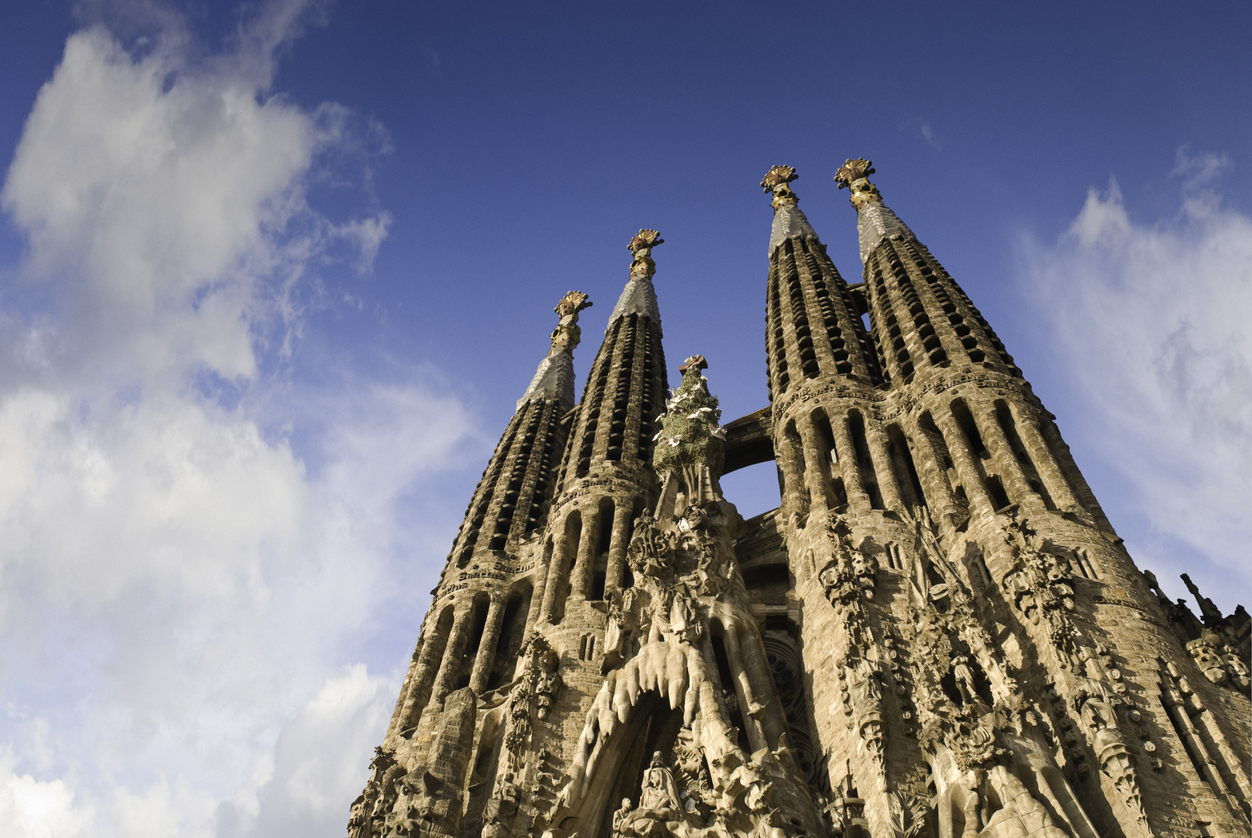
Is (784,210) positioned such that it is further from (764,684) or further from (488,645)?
(764,684)

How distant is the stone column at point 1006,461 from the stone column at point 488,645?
16.1 m

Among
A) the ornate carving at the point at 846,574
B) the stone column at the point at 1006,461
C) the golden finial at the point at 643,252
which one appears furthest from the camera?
the golden finial at the point at 643,252

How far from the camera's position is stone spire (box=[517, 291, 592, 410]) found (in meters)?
51.4

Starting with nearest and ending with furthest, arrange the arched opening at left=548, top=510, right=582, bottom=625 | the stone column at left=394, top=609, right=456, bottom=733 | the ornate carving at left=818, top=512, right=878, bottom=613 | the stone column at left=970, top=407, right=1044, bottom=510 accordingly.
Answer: the ornate carving at left=818, top=512, right=878, bottom=613 < the stone column at left=970, top=407, right=1044, bottom=510 < the stone column at left=394, top=609, right=456, bottom=733 < the arched opening at left=548, top=510, right=582, bottom=625

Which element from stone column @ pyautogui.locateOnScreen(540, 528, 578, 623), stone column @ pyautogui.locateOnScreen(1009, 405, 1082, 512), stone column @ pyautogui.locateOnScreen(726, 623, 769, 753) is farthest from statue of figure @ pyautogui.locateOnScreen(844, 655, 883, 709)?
stone column @ pyautogui.locateOnScreen(540, 528, 578, 623)

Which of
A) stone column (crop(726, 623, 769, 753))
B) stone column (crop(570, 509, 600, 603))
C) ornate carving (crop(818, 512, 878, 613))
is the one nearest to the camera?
stone column (crop(726, 623, 769, 753))

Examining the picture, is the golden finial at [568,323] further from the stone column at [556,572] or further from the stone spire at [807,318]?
the stone column at [556,572]

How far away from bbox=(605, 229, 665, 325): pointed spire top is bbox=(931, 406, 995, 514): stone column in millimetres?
26061

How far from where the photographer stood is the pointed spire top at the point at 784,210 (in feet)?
172

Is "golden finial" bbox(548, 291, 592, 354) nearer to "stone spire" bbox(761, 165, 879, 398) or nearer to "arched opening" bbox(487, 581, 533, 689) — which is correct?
Answer: "stone spire" bbox(761, 165, 879, 398)

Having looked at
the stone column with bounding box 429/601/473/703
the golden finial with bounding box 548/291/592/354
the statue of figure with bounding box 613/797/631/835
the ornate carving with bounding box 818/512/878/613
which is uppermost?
the golden finial with bounding box 548/291/592/354

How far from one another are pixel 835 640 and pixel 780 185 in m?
38.6

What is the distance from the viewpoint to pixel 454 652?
3275 cm

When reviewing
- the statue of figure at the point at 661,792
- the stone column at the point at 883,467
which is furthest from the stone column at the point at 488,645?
the stone column at the point at 883,467
